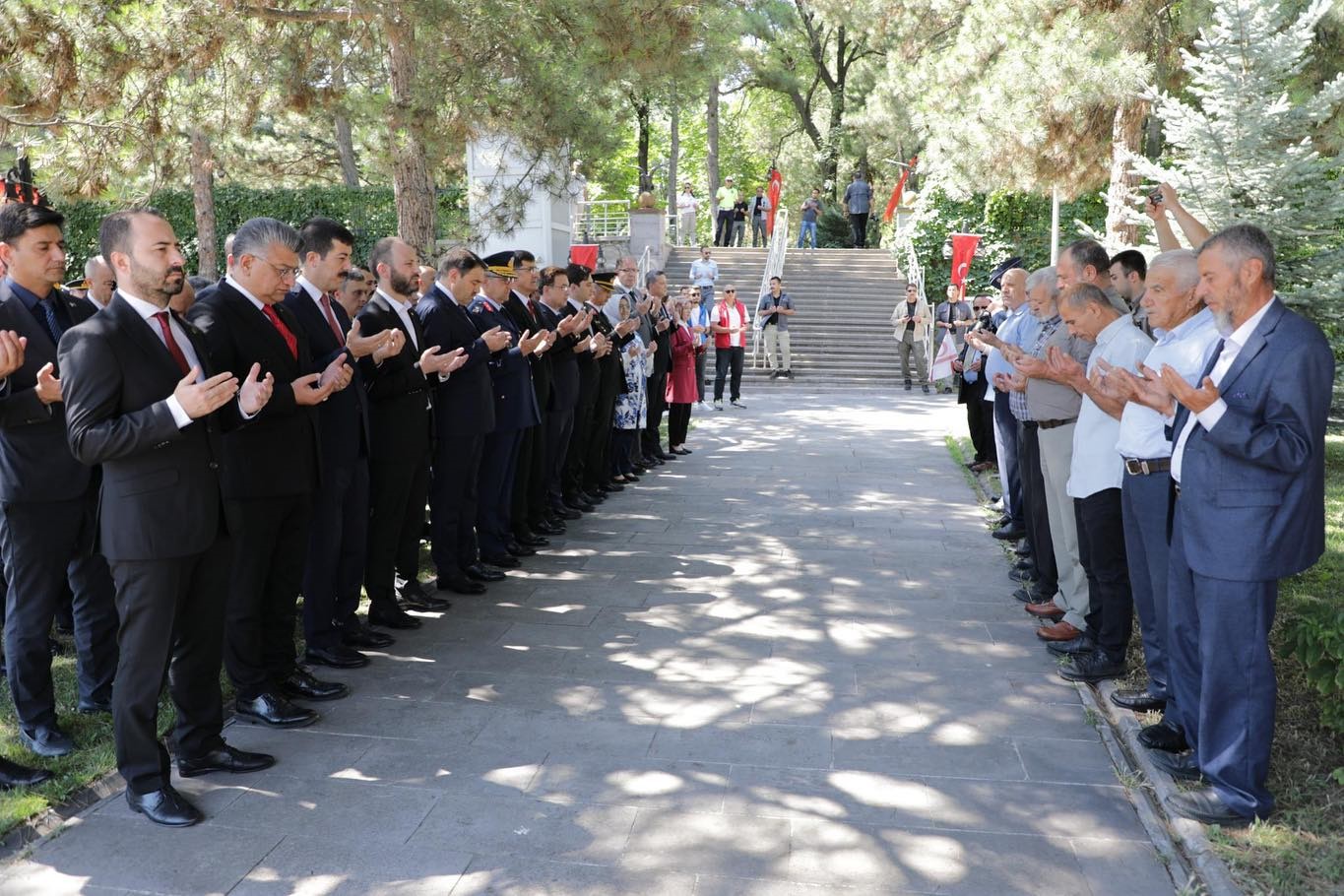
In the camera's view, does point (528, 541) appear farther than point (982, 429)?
No

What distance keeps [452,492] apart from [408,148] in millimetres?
4585

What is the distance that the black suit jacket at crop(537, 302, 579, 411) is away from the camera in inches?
341

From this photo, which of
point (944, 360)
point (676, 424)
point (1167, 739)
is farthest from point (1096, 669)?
point (944, 360)

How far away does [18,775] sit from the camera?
4.09 metres

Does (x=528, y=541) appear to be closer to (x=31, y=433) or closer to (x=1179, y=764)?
(x=31, y=433)

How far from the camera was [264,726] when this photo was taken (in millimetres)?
4766

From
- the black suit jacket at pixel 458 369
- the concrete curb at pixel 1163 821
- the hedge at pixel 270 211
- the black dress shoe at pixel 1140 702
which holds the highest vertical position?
the hedge at pixel 270 211

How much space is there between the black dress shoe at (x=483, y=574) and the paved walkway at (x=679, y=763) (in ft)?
0.45

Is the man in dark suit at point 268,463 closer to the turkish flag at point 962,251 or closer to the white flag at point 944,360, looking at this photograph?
the white flag at point 944,360

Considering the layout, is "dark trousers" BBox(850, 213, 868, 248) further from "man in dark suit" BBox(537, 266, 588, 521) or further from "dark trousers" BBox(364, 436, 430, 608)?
"dark trousers" BBox(364, 436, 430, 608)

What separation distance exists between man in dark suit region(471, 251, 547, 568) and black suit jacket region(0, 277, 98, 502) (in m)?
3.11

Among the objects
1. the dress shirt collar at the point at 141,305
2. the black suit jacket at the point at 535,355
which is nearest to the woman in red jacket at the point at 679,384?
the black suit jacket at the point at 535,355

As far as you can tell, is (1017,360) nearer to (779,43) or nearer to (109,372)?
(109,372)

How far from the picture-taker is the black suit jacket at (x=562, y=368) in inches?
341
